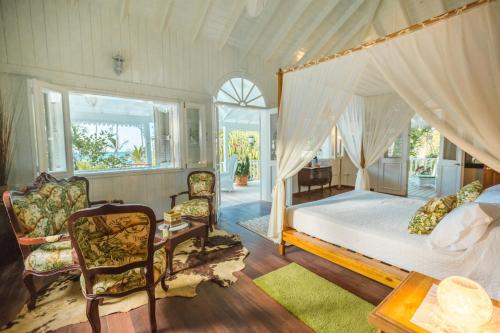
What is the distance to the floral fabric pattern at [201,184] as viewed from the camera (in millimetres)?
3898

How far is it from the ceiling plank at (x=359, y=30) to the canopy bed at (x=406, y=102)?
1.50 m

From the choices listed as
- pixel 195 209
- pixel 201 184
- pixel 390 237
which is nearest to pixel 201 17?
pixel 201 184

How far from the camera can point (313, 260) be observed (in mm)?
2811

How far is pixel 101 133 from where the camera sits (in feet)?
19.2

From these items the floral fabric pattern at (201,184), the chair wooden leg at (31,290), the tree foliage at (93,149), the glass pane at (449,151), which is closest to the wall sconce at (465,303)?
the chair wooden leg at (31,290)

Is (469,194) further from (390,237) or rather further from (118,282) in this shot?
(118,282)

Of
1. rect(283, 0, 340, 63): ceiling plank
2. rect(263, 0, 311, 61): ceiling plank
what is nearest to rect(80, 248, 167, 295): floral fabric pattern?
rect(263, 0, 311, 61): ceiling plank

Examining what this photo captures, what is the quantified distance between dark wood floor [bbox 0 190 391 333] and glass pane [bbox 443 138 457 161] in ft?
14.8

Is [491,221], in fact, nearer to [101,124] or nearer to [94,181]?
[94,181]

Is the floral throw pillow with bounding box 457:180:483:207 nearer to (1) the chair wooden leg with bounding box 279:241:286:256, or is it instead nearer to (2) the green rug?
(2) the green rug

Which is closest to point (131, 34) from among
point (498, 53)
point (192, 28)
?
point (192, 28)

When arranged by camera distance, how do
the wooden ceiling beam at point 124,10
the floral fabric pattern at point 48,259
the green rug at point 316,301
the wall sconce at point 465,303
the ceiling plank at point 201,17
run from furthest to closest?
the ceiling plank at point 201,17 < the wooden ceiling beam at point 124,10 < the floral fabric pattern at point 48,259 < the green rug at point 316,301 < the wall sconce at point 465,303

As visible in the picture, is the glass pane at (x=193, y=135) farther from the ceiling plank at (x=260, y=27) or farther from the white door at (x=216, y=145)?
the ceiling plank at (x=260, y=27)

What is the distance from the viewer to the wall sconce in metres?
1.01
